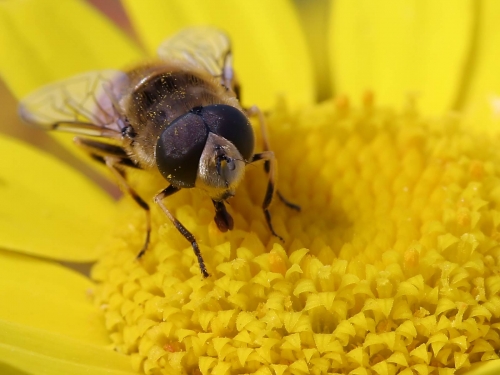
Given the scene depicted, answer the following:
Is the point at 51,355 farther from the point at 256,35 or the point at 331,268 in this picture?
the point at 256,35

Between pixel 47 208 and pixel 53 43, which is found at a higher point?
pixel 53 43

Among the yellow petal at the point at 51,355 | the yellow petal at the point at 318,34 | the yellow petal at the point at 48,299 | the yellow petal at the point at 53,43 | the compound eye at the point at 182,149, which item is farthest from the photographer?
the yellow petal at the point at 318,34

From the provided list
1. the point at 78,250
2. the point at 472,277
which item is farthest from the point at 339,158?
the point at 78,250

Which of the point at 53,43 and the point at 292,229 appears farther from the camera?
the point at 53,43

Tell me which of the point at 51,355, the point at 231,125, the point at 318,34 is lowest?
the point at 318,34

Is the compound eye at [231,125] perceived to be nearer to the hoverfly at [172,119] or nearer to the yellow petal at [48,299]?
the hoverfly at [172,119]

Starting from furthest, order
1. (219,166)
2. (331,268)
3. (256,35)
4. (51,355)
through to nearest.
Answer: (256,35)
(331,268)
(51,355)
(219,166)

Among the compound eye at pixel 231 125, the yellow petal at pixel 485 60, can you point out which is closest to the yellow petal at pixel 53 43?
the compound eye at pixel 231 125

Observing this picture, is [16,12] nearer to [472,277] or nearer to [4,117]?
[4,117]

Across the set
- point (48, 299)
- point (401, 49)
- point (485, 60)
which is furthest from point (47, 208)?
point (485, 60)
